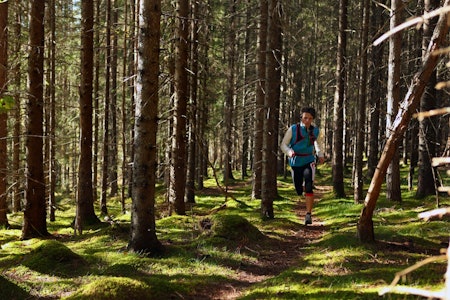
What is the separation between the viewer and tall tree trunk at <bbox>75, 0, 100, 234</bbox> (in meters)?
12.6

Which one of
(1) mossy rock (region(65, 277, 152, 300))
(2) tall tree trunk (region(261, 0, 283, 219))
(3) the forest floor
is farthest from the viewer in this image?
(2) tall tree trunk (region(261, 0, 283, 219))

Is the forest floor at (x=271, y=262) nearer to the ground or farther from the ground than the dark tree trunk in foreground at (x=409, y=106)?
nearer to the ground

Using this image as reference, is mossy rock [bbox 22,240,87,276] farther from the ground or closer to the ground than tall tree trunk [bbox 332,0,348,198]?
closer to the ground

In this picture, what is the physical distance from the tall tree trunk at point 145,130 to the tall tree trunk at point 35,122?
15.2 ft

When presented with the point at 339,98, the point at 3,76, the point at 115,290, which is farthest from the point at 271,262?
the point at 339,98

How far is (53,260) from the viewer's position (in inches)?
299

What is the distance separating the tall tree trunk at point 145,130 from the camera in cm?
764

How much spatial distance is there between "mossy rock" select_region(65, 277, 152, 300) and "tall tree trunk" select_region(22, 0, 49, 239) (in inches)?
259

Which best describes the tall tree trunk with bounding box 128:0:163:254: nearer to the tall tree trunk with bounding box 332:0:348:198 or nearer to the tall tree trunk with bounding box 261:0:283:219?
the tall tree trunk with bounding box 261:0:283:219

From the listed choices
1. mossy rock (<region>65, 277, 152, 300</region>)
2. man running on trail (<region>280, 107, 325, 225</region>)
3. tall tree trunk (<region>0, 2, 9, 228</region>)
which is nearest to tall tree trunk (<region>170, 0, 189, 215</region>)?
man running on trail (<region>280, 107, 325, 225</region>)

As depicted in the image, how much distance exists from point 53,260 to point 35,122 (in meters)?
4.97

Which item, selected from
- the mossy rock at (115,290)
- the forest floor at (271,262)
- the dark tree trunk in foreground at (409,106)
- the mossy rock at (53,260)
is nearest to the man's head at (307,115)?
the forest floor at (271,262)

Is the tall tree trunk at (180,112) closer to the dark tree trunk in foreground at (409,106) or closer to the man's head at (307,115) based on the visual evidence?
the man's head at (307,115)

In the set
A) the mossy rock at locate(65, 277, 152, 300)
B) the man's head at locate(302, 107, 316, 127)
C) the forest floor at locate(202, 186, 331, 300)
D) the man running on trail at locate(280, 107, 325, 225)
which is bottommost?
the forest floor at locate(202, 186, 331, 300)
